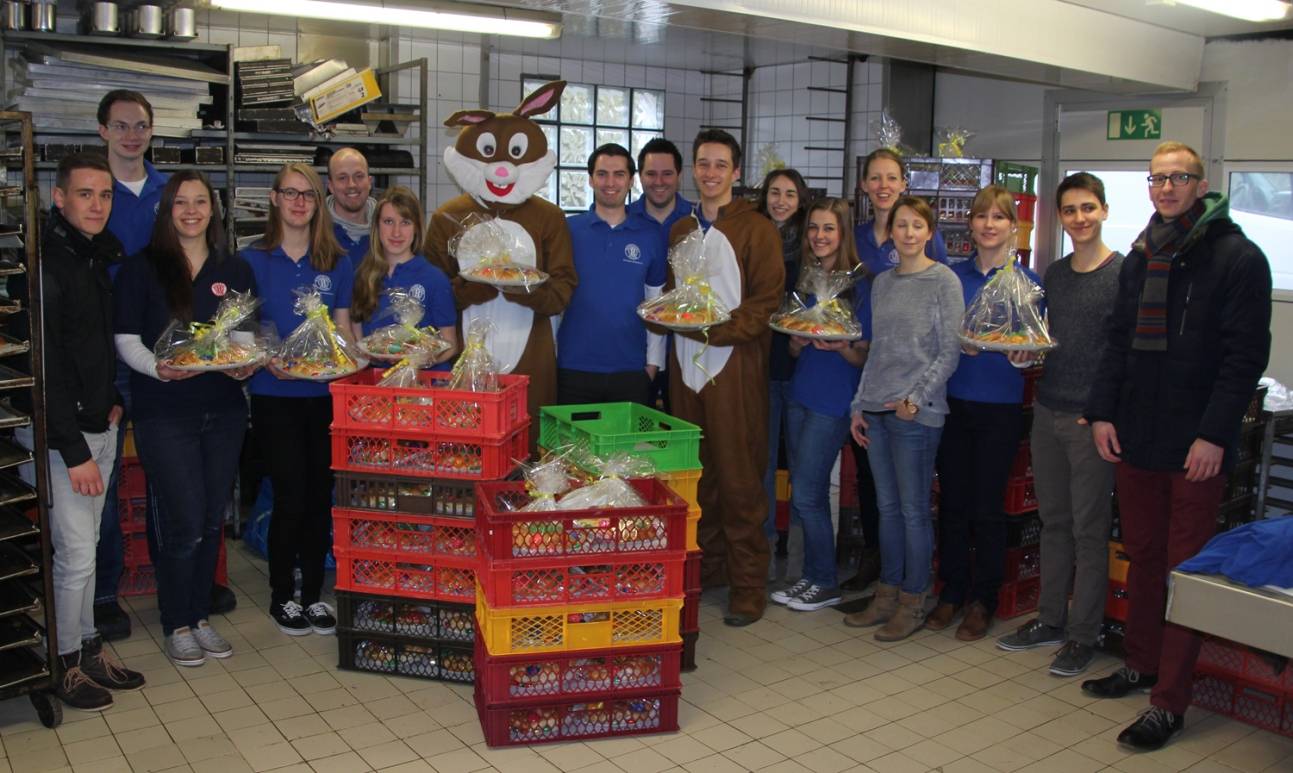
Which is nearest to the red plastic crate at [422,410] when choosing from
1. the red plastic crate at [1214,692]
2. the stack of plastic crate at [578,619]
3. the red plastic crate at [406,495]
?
the red plastic crate at [406,495]

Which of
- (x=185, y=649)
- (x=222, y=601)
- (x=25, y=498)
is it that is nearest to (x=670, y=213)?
(x=222, y=601)

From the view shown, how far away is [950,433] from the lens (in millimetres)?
4355

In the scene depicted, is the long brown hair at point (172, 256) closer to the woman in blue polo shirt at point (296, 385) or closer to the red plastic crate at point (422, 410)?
the woman in blue polo shirt at point (296, 385)

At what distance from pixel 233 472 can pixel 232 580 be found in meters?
1.10

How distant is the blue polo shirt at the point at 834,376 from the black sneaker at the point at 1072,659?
1.21 meters

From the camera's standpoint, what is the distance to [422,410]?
146 inches

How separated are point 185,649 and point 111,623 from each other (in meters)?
0.45

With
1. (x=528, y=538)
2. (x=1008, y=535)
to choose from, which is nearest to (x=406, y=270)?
(x=528, y=538)

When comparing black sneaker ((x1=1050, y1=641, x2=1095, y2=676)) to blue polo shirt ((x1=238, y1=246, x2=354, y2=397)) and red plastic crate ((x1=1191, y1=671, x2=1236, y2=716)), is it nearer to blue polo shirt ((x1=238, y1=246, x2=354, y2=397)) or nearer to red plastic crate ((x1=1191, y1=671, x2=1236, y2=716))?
red plastic crate ((x1=1191, y1=671, x2=1236, y2=716))

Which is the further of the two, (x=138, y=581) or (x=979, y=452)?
(x=138, y=581)

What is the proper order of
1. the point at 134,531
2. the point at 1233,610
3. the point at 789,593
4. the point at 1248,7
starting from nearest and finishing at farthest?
the point at 1233,610
the point at 134,531
the point at 789,593
the point at 1248,7

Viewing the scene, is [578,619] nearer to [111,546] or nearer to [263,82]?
[111,546]

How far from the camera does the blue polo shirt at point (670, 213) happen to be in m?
4.66

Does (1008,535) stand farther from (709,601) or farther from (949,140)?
(949,140)
